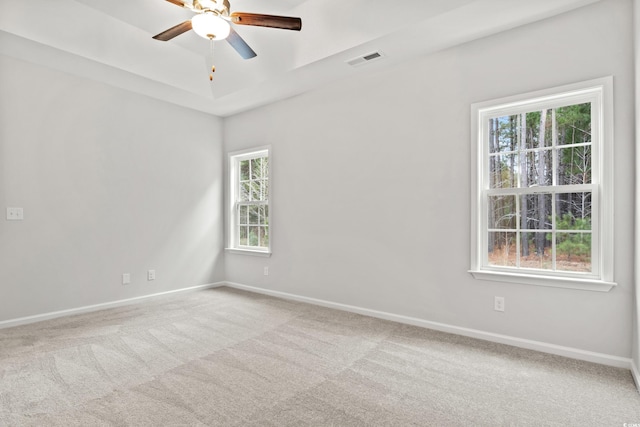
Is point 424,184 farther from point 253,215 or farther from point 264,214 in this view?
point 253,215

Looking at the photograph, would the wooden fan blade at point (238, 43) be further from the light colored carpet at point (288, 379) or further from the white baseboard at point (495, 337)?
the white baseboard at point (495, 337)

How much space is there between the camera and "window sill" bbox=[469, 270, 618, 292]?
2459mm

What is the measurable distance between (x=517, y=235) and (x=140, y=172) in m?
4.35

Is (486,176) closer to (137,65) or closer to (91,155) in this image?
(137,65)

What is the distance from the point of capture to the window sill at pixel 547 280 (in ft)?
8.07

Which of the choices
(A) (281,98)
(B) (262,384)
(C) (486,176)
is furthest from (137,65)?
(C) (486,176)

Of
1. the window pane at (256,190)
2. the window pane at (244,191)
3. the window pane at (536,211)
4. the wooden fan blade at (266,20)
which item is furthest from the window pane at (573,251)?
the window pane at (244,191)

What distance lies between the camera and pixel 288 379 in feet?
7.43

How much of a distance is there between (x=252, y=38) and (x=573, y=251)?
366 centimetres

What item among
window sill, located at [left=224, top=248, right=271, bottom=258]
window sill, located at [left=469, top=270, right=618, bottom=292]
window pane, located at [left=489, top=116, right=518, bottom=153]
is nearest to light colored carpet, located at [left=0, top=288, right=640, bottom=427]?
window sill, located at [left=469, top=270, right=618, bottom=292]

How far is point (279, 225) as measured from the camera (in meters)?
4.54

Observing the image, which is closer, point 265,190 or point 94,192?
point 94,192

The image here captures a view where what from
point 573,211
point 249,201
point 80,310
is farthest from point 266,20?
point 80,310

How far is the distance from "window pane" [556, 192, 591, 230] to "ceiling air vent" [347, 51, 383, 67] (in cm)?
206
